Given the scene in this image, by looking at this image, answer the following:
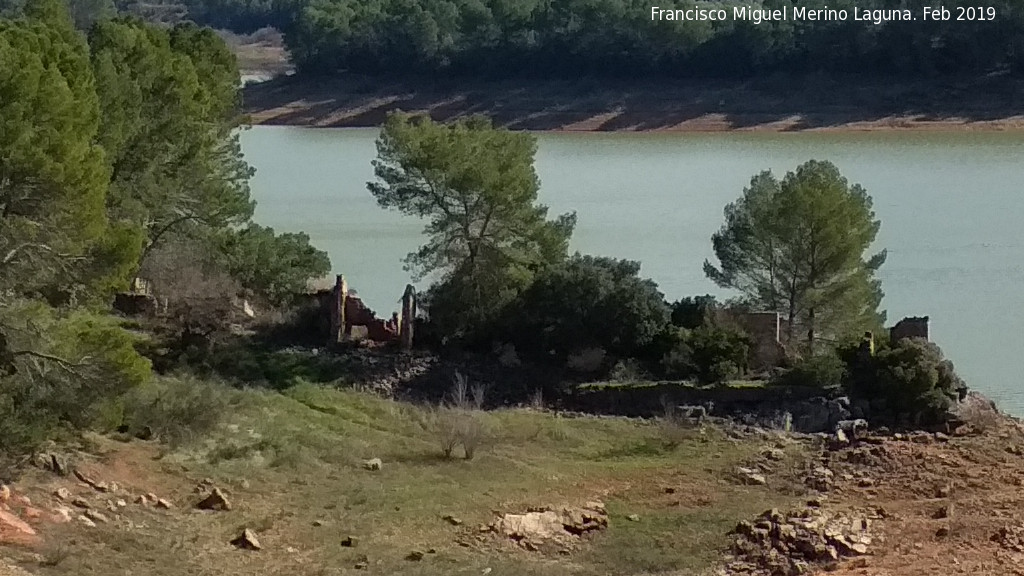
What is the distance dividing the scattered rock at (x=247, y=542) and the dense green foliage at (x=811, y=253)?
12870 millimetres

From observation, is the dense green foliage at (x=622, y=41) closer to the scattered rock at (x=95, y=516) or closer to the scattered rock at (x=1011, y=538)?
the scattered rock at (x=1011, y=538)

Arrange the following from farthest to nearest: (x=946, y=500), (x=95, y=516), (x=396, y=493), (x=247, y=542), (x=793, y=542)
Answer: (x=946, y=500) → (x=396, y=493) → (x=793, y=542) → (x=247, y=542) → (x=95, y=516)

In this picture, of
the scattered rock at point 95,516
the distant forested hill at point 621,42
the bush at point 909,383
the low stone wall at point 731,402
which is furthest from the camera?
the distant forested hill at point 621,42

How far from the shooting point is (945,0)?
2552 inches

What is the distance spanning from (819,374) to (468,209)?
6.94 metres

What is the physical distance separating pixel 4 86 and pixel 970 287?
23.2 m

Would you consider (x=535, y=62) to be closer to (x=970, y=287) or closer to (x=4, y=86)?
(x=970, y=287)

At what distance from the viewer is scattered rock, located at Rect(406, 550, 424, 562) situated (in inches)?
546

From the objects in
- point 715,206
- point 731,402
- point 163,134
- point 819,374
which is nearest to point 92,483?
point 163,134

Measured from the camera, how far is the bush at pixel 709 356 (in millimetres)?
22984

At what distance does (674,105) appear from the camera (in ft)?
204

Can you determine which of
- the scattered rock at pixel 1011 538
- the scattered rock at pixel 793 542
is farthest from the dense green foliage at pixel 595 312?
the scattered rock at pixel 1011 538

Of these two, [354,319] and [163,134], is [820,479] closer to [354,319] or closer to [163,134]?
[354,319]

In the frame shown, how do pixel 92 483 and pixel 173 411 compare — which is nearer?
pixel 92 483
